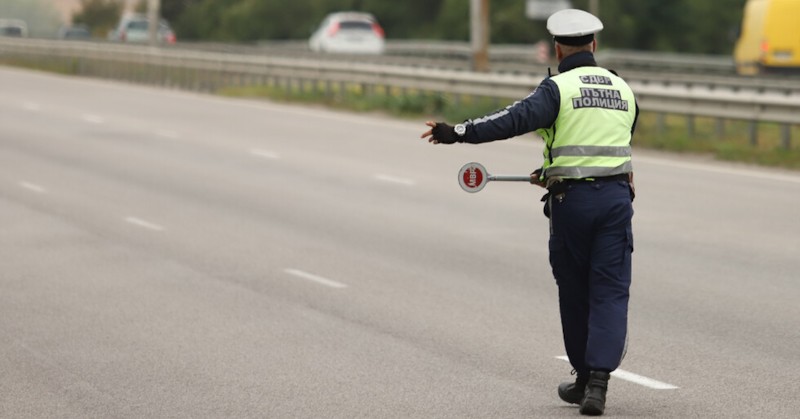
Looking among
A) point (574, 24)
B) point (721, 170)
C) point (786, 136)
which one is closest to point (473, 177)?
point (574, 24)

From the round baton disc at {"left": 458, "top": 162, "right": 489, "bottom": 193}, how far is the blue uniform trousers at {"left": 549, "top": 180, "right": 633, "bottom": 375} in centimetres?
34

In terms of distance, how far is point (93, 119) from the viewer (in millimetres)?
29484

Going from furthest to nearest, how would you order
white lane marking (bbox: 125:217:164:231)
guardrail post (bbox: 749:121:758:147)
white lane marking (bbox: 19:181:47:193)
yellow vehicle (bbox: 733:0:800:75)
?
yellow vehicle (bbox: 733:0:800:75) → guardrail post (bbox: 749:121:758:147) → white lane marking (bbox: 19:181:47:193) → white lane marking (bbox: 125:217:164:231)

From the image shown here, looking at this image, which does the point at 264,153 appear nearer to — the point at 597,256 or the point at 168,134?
the point at 168,134

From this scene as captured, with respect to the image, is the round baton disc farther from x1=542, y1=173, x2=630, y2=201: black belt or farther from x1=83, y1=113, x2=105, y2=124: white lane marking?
x1=83, y1=113, x2=105, y2=124: white lane marking

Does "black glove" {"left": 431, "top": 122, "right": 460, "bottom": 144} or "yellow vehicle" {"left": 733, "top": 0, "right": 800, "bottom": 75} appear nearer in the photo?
"black glove" {"left": 431, "top": 122, "right": 460, "bottom": 144}

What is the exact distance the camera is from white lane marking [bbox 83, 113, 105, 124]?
28984mm

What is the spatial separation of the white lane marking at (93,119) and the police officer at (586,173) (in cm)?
2258

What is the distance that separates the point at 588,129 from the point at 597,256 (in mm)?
553

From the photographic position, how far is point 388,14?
86125 mm

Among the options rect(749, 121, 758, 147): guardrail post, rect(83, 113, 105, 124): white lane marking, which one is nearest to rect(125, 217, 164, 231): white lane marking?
rect(749, 121, 758, 147): guardrail post

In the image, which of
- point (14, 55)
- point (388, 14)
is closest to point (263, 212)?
point (14, 55)

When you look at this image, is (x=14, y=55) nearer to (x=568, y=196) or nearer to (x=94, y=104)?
(x=94, y=104)

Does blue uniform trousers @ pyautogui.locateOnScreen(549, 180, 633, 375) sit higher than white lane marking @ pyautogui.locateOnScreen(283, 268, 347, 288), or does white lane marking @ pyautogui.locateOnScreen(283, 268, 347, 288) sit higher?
blue uniform trousers @ pyautogui.locateOnScreen(549, 180, 633, 375)
